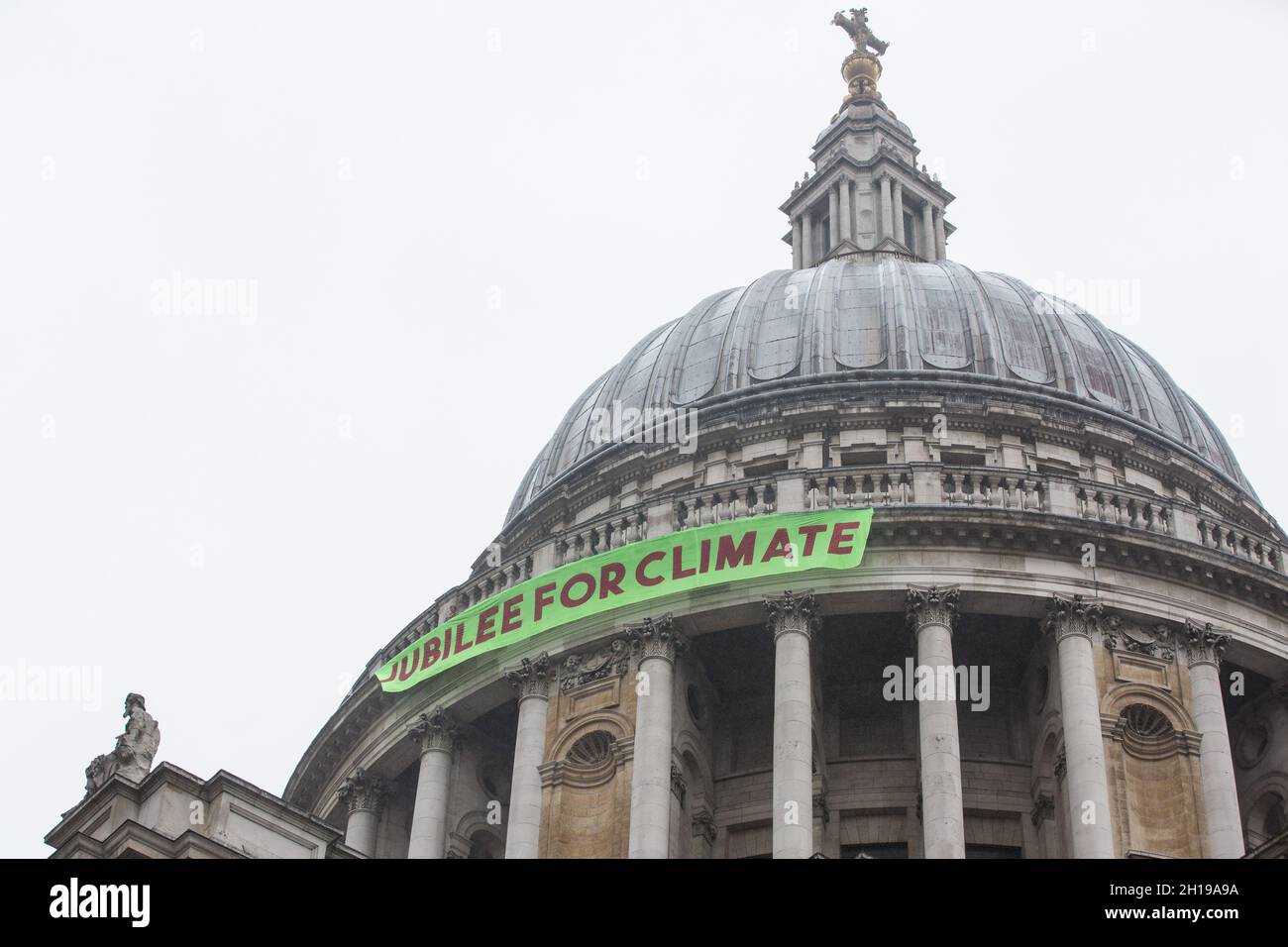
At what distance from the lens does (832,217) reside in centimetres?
6775

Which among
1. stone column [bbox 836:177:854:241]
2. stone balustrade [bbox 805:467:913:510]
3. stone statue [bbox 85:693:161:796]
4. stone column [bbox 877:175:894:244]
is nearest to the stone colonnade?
stone balustrade [bbox 805:467:913:510]

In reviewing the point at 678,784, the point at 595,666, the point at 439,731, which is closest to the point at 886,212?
the point at 595,666

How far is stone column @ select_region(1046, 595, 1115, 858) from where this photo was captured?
3741 centimetres

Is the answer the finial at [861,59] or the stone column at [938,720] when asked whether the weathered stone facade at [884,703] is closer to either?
the stone column at [938,720]

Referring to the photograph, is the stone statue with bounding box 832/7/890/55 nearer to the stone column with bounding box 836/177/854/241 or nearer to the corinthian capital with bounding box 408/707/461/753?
the stone column with bounding box 836/177/854/241

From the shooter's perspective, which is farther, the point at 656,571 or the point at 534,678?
the point at 534,678

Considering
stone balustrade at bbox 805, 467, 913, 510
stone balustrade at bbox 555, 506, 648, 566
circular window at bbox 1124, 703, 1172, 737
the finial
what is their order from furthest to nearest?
the finial < stone balustrade at bbox 555, 506, 648, 566 < stone balustrade at bbox 805, 467, 913, 510 < circular window at bbox 1124, 703, 1172, 737

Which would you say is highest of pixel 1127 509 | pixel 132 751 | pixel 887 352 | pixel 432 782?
pixel 887 352

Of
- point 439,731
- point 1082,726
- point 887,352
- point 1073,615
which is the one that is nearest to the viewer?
point 1082,726

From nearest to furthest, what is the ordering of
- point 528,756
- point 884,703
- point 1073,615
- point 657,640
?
point 1073,615
point 657,640
point 528,756
point 884,703

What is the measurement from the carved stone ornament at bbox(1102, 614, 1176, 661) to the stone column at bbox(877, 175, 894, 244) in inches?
1051

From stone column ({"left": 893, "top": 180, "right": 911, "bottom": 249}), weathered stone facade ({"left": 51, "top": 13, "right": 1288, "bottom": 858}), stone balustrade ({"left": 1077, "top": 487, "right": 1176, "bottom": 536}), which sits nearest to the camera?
weathered stone facade ({"left": 51, "top": 13, "right": 1288, "bottom": 858})

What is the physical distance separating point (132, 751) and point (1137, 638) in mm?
19970

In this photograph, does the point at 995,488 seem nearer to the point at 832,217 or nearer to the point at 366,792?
the point at 366,792
